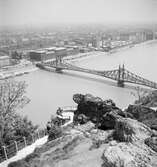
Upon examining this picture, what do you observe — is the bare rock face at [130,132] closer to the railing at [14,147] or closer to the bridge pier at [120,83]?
the railing at [14,147]

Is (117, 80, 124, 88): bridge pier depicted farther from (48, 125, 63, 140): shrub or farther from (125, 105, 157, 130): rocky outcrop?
(48, 125, 63, 140): shrub

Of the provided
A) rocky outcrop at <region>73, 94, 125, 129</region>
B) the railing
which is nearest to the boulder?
rocky outcrop at <region>73, 94, 125, 129</region>

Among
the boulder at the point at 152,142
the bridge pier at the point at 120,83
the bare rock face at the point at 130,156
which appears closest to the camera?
the bare rock face at the point at 130,156

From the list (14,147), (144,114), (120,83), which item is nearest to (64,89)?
(120,83)

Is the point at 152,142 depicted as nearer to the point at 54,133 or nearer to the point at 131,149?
the point at 131,149

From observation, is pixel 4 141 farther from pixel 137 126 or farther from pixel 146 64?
pixel 146 64

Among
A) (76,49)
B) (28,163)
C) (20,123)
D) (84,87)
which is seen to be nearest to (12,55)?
(76,49)

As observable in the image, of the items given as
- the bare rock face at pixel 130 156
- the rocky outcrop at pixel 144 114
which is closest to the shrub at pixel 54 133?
the rocky outcrop at pixel 144 114
